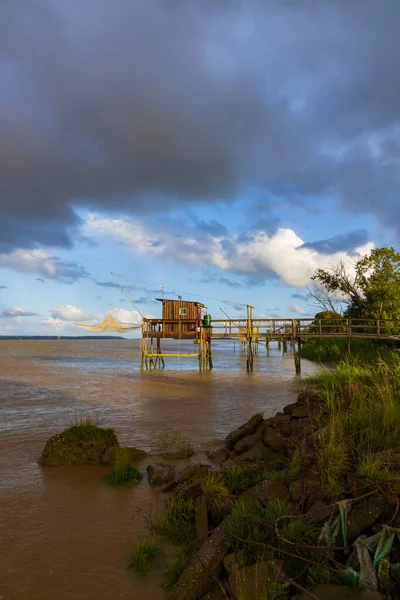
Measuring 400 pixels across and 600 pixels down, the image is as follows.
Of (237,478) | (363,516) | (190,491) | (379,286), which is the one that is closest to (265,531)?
(363,516)

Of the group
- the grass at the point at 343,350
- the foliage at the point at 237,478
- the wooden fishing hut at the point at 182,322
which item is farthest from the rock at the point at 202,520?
the wooden fishing hut at the point at 182,322

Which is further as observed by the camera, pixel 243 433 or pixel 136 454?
pixel 243 433

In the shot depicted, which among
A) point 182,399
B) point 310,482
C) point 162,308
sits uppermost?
point 162,308

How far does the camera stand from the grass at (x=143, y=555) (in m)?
4.83

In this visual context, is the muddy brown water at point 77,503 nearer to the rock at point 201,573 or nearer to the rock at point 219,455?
the rock at point 201,573

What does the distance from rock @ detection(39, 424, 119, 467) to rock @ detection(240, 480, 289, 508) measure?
14.0 feet

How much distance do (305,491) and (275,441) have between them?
9.69 feet

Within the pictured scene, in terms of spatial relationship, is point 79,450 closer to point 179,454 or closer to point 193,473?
point 179,454

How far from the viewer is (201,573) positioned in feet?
13.9

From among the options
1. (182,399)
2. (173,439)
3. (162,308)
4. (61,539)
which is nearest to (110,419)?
(173,439)

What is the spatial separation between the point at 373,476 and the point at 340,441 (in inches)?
53.0

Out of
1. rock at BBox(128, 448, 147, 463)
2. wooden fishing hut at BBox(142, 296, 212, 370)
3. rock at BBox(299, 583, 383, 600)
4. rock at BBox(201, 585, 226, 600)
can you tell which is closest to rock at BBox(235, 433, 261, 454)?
rock at BBox(128, 448, 147, 463)

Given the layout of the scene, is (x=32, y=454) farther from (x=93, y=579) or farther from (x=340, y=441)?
(x=340, y=441)

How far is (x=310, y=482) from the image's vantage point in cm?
535
